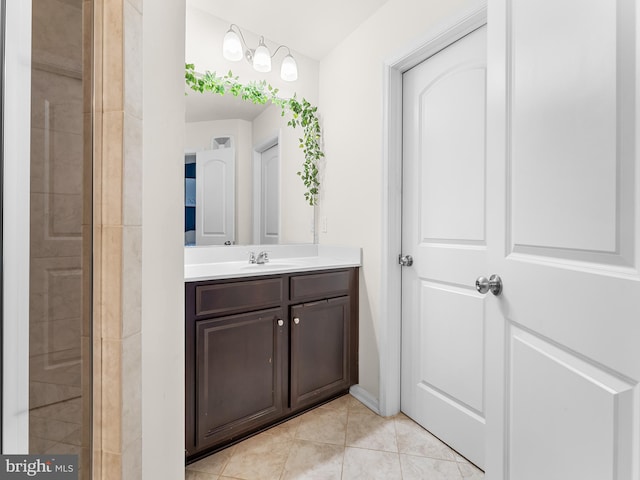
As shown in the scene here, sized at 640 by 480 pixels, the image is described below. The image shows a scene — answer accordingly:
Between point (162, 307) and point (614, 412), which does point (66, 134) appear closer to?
point (162, 307)

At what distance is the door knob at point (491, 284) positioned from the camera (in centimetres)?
94

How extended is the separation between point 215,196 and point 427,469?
187 cm

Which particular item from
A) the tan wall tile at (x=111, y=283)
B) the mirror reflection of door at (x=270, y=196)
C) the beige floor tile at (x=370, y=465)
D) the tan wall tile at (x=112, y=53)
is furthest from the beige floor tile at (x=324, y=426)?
the tan wall tile at (x=112, y=53)

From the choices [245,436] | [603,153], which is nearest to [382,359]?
[245,436]

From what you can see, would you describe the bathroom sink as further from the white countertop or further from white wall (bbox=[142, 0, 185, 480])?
white wall (bbox=[142, 0, 185, 480])

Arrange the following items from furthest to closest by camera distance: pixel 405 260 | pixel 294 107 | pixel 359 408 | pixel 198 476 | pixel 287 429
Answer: pixel 294 107 → pixel 359 408 → pixel 405 260 → pixel 287 429 → pixel 198 476

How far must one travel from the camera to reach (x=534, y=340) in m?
0.83

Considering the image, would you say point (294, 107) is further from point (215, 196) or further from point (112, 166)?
point (112, 166)

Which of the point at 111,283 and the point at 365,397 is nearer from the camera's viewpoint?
the point at 111,283

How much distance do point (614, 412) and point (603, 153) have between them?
0.49 m

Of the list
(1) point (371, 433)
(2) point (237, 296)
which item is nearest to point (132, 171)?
(2) point (237, 296)

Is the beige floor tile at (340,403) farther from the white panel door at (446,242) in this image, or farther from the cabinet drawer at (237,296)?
the cabinet drawer at (237,296)

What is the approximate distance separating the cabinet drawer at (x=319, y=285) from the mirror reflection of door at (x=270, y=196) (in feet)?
1.82

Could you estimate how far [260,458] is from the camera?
1548 millimetres
